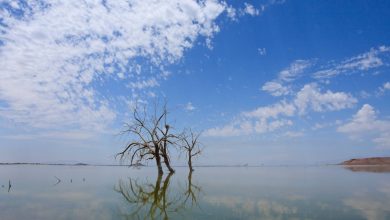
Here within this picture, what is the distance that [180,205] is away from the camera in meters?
11.3

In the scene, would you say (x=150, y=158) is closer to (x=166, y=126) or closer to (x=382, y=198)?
(x=166, y=126)

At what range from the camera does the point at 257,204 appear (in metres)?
11.5

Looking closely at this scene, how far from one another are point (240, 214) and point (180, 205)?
98.1 inches

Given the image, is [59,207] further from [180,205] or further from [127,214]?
[180,205]

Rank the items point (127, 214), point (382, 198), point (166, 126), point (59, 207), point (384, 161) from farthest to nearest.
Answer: point (384, 161), point (166, 126), point (382, 198), point (59, 207), point (127, 214)

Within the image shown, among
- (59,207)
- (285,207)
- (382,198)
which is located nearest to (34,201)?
(59,207)

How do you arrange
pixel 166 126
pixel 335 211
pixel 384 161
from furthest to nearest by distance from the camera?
pixel 384 161
pixel 166 126
pixel 335 211

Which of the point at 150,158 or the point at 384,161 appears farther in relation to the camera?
the point at 384,161

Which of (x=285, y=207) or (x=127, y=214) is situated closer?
(x=127, y=214)

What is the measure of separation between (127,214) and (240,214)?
309 centimetres

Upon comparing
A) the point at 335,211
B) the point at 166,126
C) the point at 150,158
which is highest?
the point at 166,126

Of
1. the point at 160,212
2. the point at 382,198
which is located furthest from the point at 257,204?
the point at 382,198

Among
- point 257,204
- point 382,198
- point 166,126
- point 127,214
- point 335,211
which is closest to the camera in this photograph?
point 127,214

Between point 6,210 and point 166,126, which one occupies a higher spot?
point 166,126
